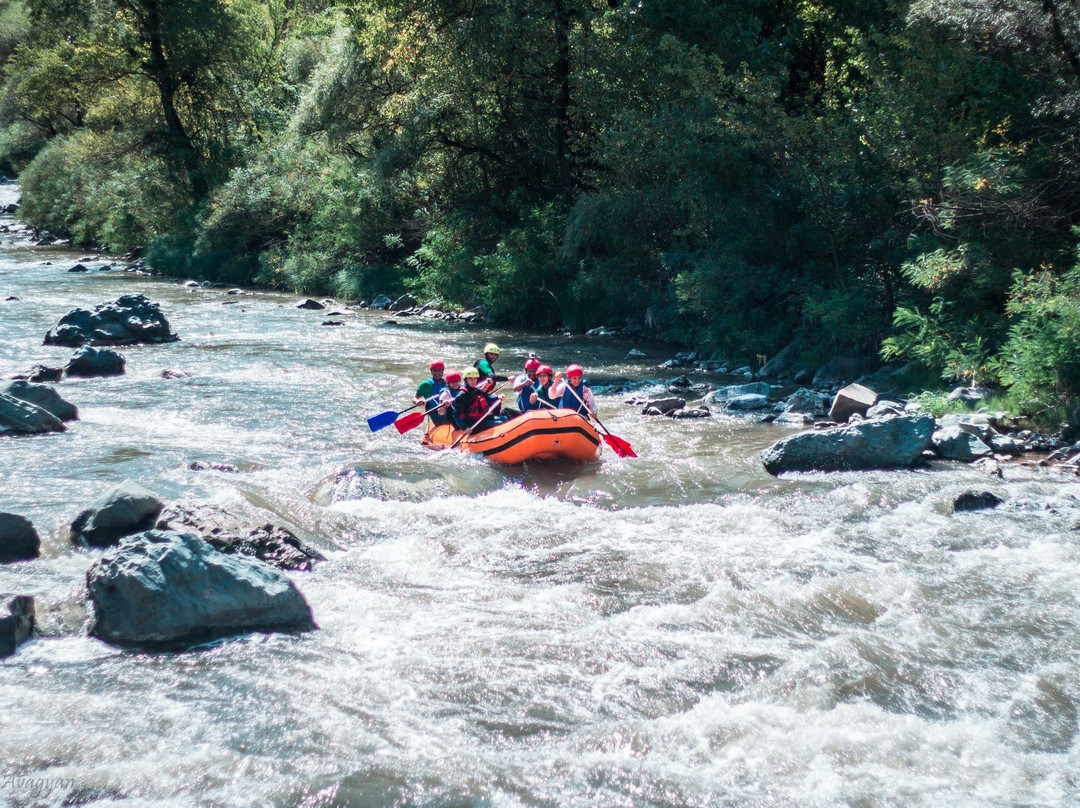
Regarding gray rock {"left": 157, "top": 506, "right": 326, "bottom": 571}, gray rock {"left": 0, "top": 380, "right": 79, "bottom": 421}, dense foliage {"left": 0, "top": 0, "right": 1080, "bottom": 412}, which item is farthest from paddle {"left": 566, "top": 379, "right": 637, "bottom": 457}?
gray rock {"left": 0, "top": 380, "right": 79, "bottom": 421}

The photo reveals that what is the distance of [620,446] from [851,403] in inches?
114

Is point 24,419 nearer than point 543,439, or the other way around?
point 543,439

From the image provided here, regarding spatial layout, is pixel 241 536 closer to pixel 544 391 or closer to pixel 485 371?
pixel 544 391

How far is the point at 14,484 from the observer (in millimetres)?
8453

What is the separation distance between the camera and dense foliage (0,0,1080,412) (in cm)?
1129

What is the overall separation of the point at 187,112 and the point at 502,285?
55.4ft

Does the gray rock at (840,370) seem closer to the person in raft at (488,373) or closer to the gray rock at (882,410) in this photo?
the gray rock at (882,410)

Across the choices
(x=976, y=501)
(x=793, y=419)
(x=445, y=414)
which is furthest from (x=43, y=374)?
(x=976, y=501)

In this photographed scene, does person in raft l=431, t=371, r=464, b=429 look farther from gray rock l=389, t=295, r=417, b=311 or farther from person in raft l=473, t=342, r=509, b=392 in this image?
gray rock l=389, t=295, r=417, b=311

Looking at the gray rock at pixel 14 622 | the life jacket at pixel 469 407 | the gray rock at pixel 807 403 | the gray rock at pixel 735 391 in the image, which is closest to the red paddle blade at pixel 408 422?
the life jacket at pixel 469 407

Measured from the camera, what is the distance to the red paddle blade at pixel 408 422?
10.8m

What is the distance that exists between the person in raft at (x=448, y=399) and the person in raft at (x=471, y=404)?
48 millimetres

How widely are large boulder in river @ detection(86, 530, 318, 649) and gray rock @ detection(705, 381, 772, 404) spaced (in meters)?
7.57

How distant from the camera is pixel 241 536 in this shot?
22.9 feet
